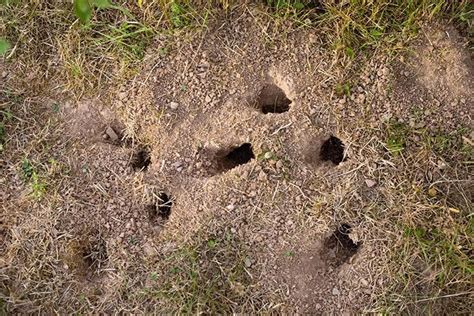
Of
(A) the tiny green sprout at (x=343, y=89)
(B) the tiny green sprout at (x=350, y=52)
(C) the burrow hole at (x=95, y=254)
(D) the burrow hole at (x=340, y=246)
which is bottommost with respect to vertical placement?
(C) the burrow hole at (x=95, y=254)

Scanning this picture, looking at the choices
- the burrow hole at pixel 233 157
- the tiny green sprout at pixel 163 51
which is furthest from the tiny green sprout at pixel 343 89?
the tiny green sprout at pixel 163 51

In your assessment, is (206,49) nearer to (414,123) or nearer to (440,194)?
(414,123)

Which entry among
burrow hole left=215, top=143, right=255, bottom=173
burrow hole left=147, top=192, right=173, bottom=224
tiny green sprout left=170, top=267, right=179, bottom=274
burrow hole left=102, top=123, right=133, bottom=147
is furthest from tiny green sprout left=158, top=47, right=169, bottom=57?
tiny green sprout left=170, top=267, right=179, bottom=274

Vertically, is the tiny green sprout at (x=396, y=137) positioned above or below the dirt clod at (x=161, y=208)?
above

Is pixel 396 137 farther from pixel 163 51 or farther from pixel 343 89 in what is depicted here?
pixel 163 51

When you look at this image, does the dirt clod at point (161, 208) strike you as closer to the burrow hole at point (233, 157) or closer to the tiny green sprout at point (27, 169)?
the burrow hole at point (233, 157)

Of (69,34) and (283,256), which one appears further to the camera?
(69,34)

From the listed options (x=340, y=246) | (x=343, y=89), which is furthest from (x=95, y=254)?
(x=343, y=89)

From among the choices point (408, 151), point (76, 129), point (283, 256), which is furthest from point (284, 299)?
point (76, 129)
